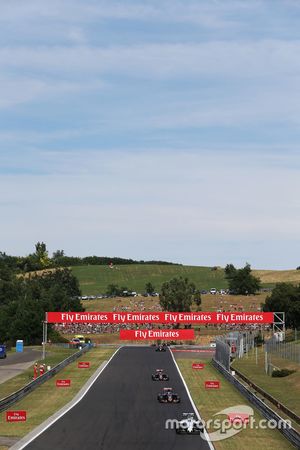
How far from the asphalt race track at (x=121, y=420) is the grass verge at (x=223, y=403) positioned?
964 mm

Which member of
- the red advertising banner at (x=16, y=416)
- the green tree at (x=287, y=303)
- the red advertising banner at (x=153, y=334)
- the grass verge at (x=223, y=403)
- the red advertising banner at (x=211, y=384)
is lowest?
the grass verge at (x=223, y=403)

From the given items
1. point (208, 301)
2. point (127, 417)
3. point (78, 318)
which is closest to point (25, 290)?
point (208, 301)

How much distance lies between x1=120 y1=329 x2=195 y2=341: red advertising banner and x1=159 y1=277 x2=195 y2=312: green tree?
1740 inches

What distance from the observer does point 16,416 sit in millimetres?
38594

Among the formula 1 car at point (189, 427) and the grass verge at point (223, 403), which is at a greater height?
the formula 1 car at point (189, 427)

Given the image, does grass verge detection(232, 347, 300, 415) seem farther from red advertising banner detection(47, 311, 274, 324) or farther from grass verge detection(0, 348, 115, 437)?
grass verge detection(0, 348, 115, 437)

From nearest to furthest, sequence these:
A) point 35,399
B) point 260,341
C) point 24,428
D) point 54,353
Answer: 1. point 24,428
2. point 35,399
3. point 54,353
4. point 260,341

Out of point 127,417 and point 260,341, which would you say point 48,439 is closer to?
point 127,417

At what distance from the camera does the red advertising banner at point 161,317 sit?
3629 inches

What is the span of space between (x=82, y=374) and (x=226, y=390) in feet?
62.1

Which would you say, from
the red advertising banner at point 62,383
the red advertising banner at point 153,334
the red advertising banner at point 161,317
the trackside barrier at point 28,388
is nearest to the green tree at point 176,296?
the red advertising banner at point 153,334

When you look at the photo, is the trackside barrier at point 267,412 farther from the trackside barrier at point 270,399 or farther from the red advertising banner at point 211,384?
the red advertising banner at point 211,384

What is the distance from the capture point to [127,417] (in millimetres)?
40969

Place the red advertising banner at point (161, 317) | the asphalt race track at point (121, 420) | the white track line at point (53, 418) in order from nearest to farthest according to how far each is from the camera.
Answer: the asphalt race track at point (121, 420)
the white track line at point (53, 418)
the red advertising banner at point (161, 317)
